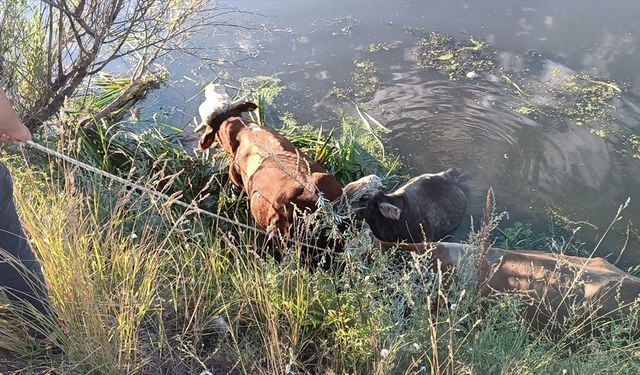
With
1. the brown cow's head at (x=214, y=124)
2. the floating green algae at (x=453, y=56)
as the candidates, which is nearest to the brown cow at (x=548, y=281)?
the brown cow's head at (x=214, y=124)

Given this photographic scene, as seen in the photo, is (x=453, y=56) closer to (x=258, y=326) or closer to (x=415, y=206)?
(x=415, y=206)

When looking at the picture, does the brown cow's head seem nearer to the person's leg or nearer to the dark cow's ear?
the dark cow's ear

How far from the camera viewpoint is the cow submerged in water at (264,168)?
3.82m

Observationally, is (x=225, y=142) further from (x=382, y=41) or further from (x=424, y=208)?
(x=382, y=41)

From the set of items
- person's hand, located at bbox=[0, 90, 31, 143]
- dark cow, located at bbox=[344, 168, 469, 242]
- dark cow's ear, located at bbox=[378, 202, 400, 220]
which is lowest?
dark cow, located at bbox=[344, 168, 469, 242]

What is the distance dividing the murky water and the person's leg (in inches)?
154

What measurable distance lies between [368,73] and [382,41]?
84cm

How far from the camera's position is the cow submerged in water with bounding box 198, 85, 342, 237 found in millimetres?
3816

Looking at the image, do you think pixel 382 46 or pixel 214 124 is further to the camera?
pixel 382 46

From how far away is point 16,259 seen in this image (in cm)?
229

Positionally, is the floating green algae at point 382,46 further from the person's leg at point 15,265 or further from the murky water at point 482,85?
the person's leg at point 15,265

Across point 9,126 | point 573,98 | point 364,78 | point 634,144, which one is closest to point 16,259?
point 9,126

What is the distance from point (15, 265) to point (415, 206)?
337cm

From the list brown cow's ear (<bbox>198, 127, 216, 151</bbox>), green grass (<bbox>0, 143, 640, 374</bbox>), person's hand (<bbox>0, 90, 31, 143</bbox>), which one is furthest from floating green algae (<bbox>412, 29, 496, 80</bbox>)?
person's hand (<bbox>0, 90, 31, 143</bbox>)
